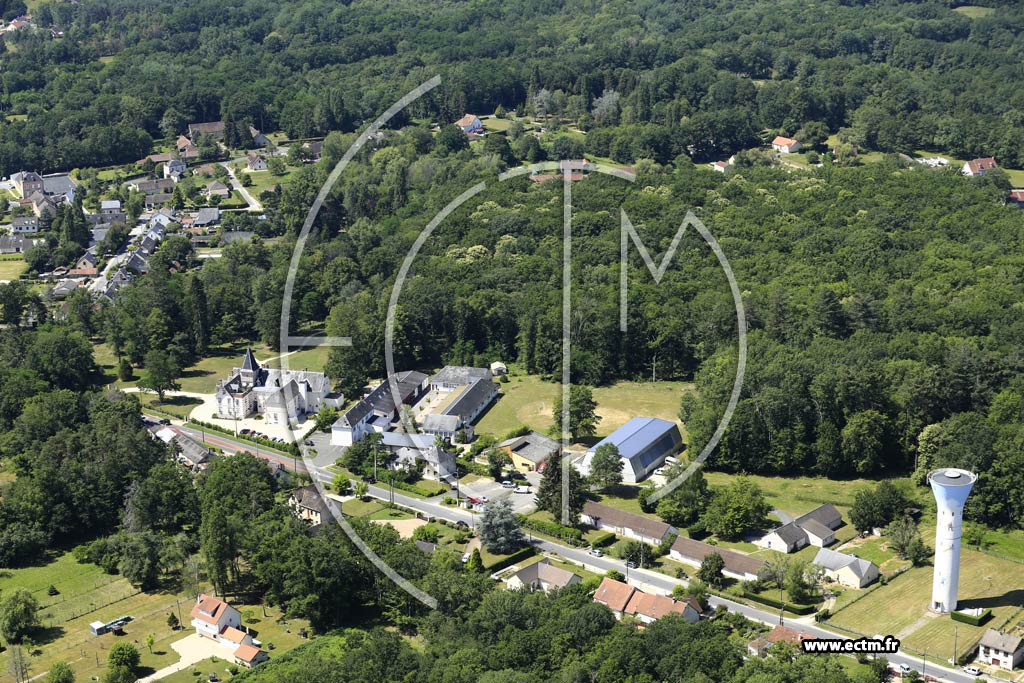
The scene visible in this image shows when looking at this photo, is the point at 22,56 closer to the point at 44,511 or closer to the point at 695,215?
the point at 695,215

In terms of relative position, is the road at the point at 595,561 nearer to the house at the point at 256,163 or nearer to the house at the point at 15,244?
the house at the point at 15,244

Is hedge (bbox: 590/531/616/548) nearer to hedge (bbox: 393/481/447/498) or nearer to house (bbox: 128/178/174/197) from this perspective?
hedge (bbox: 393/481/447/498)

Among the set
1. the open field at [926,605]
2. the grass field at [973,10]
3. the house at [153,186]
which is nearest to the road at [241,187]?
the house at [153,186]

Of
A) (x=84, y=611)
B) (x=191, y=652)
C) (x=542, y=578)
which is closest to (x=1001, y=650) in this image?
(x=542, y=578)

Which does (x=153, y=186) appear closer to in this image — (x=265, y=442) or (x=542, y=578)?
(x=265, y=442)

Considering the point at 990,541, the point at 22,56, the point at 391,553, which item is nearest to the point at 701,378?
the point at 990,541

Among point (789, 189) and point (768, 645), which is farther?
point (789, 189)

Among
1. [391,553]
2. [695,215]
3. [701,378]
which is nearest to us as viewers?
[391,553]
